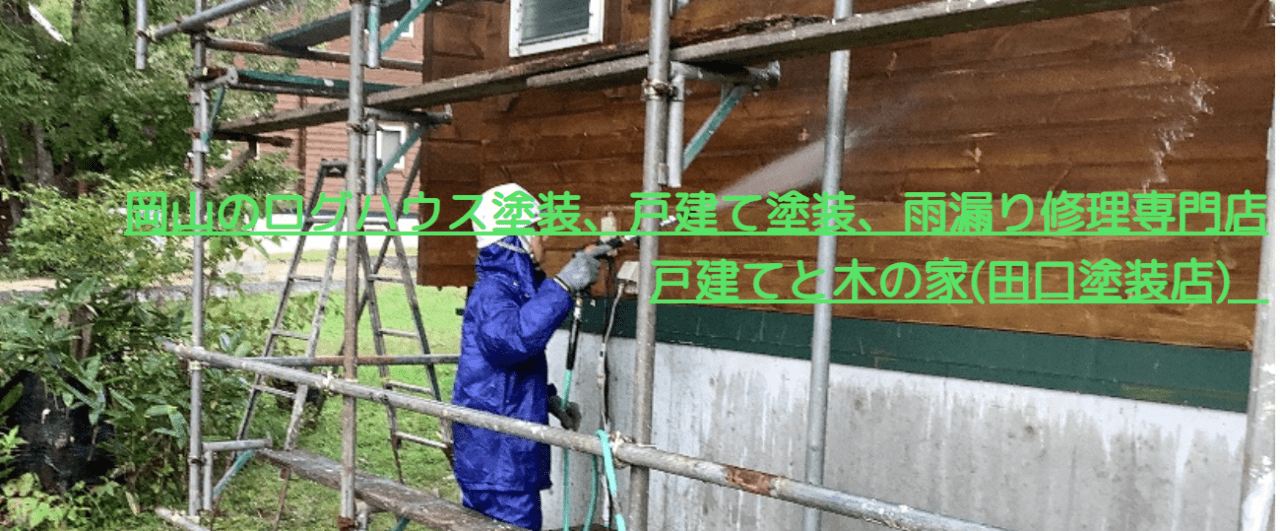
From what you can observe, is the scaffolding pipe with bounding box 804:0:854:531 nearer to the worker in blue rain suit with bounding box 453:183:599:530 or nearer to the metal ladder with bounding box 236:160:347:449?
the worker in blue rain suit with bounding box 453:183:599:530

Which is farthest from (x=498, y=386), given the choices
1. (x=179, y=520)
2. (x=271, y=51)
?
(x=271, y=51)

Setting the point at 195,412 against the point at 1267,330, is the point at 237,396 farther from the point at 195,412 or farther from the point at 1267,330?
the point at 1267,330

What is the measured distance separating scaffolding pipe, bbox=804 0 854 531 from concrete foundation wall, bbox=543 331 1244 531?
0.48m

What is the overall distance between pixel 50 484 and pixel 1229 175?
20.8ft

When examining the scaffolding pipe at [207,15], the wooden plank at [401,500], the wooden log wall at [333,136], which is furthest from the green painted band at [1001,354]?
the wooden log wall at [333,136]

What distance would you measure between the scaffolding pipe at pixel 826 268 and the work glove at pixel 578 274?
849mm

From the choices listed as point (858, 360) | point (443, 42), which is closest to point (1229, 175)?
point (858, 360)

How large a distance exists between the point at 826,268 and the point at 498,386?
1.44 metres

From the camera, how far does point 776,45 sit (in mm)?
3273

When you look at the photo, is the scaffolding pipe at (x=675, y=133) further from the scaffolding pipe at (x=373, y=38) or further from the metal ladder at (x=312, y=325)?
the metal ladder at (x=312, y=325)

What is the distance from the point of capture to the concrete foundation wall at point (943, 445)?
12.1 ft

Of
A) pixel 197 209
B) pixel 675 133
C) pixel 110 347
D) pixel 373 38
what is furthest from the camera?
pixel 110 347

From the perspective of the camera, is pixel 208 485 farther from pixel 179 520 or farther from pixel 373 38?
pixel 373 38

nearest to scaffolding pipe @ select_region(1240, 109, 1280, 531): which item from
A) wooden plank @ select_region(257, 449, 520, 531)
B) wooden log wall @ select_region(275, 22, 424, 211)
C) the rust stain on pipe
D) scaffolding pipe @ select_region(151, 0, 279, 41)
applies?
the rust stain on pipe
